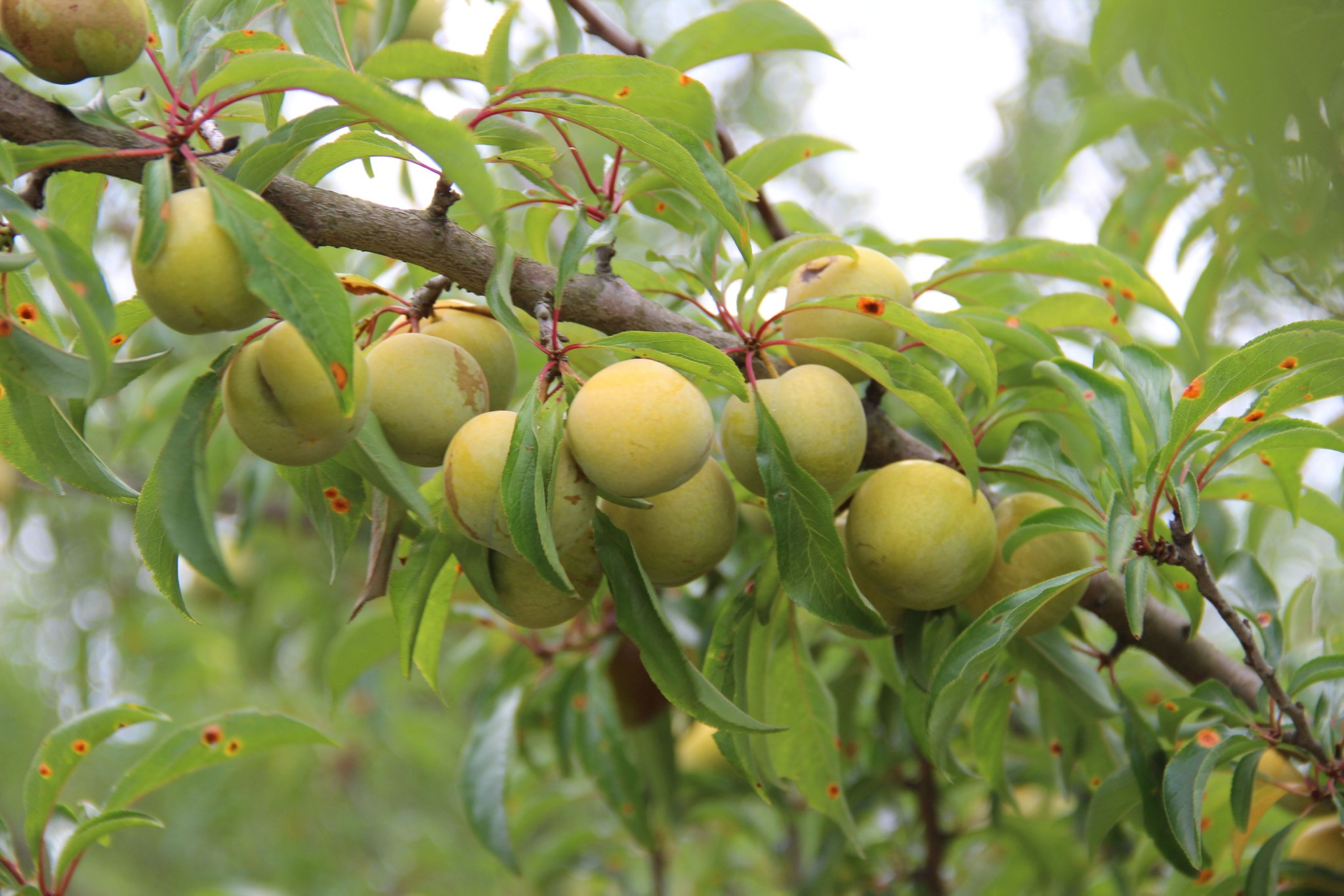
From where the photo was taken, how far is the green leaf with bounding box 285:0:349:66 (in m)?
0.86

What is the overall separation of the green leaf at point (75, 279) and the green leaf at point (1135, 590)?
753mm

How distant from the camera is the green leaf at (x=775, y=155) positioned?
1.11m

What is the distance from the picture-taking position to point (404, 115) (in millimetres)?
623

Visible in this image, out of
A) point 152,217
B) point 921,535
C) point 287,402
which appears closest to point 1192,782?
point 921,535

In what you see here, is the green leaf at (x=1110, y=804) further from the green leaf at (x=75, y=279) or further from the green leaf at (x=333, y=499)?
the green leaf at (x=75, y=279)

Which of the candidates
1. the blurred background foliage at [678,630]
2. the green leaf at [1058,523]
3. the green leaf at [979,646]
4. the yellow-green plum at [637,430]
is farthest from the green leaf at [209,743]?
the green leaf at [1058,523]

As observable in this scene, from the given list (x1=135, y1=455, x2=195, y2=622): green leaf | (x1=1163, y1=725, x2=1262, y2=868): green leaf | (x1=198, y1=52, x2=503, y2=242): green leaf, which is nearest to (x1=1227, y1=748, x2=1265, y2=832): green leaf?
(x1=1163, y1=725, x2=1262, y2=868): green leaf

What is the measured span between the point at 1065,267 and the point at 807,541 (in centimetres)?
50

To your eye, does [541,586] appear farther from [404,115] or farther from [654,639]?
[404,115]

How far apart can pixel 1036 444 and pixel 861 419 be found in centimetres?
23

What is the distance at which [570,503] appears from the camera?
77cm

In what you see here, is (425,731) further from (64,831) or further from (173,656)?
(64,831)

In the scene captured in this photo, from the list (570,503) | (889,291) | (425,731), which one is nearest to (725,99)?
(425,731)

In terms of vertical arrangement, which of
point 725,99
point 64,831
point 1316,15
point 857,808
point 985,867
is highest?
point 1316,15
